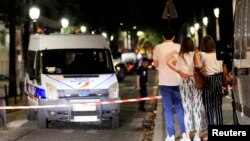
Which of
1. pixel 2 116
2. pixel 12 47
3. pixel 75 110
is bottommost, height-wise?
pixel 2 116

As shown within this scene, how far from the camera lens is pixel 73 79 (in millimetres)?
12555

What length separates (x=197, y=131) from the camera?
934cm

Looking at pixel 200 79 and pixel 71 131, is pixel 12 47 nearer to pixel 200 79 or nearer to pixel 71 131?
pixel 71 131

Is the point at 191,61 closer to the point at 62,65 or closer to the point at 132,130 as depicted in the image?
the point at 132,130

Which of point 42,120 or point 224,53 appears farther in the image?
point 42,120

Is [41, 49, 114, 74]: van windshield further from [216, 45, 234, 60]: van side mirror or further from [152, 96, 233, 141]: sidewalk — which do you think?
[216, 45, 234, 60]: van side mirror

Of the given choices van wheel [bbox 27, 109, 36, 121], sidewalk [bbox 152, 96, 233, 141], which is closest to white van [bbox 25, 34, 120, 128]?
van wheel [bbox 27, 109, 36, 121]

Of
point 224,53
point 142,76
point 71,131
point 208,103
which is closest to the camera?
point 224,53

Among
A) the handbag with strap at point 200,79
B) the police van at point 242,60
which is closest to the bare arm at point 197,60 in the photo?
the handbag with strap at point 200,79

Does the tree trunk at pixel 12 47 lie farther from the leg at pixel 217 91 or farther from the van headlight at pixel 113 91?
the leg at pixel 217 91

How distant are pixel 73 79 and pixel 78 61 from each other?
0.88m

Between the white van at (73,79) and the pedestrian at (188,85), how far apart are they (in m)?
3.52

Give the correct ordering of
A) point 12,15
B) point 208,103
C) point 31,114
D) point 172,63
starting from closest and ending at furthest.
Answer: point 172,63 < point 208,103 < point 31,114 < point 12,15

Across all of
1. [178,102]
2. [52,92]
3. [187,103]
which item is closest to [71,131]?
[52,92]
